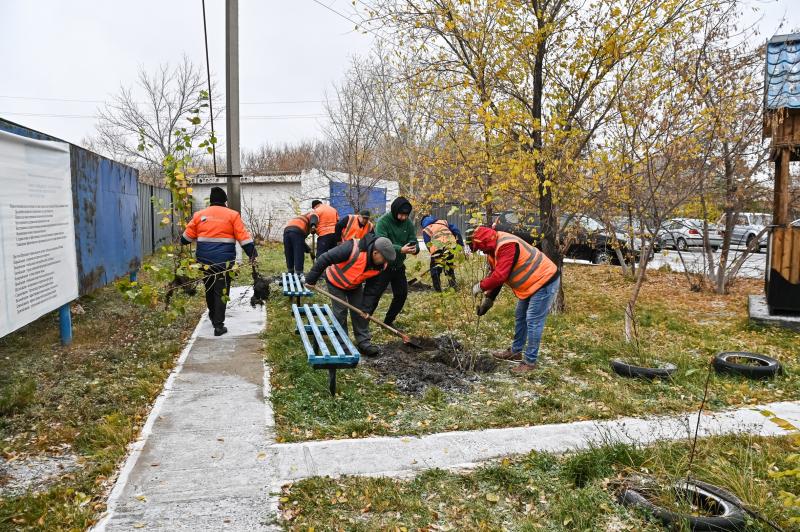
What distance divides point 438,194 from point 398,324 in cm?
269

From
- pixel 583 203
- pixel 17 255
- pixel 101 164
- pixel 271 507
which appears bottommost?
pixel 271 507

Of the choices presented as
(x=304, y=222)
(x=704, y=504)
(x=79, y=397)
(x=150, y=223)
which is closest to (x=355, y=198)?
(x=150, y=223)

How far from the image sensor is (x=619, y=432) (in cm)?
414

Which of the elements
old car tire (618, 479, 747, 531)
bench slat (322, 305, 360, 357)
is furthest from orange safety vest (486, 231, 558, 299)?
old car tire (618, 479, 747, 531)

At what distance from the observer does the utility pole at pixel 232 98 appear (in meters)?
8.28

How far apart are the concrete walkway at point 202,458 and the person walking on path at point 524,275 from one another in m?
2.45

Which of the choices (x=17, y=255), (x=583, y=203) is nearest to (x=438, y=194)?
(x=583, y=203)

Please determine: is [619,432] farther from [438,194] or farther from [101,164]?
[101,164]

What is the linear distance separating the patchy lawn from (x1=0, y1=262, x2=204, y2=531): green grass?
1.10 m

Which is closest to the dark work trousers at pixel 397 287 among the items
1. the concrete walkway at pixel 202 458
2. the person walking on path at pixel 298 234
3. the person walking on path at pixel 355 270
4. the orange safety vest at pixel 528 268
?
the person walking on path at pixel 355 270

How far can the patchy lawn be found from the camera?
4.42 meters

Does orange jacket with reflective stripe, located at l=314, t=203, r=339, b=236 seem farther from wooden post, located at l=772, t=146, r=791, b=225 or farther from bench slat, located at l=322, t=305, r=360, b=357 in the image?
wooden post, located at l=772, t=146, r=791, b=225

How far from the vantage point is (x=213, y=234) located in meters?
6.72

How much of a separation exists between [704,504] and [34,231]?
5.68 m
